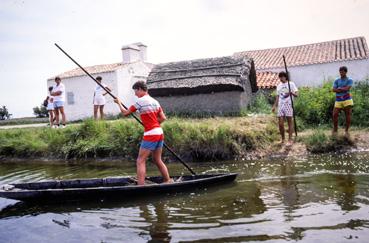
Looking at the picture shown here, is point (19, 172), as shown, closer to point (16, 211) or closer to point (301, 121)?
point (16, 211)

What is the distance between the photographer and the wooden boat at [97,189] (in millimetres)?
6211

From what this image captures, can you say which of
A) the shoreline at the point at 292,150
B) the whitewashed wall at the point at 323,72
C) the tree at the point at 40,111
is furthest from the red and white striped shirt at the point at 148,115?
the tree at the point at 40,111

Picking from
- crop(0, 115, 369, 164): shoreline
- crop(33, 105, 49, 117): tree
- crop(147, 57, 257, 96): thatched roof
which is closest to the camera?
crop(0, 115, 369, 164): shoreline

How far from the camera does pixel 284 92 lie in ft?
33.3

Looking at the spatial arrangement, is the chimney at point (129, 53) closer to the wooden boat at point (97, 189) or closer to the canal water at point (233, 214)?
the canal water at point (233, 214)

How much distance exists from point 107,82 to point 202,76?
35.4ft

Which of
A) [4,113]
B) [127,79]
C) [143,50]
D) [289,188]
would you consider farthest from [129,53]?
[289,188]

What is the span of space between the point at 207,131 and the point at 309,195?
4607 mm

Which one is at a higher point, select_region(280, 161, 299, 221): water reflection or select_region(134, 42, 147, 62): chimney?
select_region(134, 42, 147, 62): chimney

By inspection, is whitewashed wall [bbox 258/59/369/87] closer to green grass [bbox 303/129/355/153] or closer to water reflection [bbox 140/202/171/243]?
green grass [bbox 303/129/355/153]

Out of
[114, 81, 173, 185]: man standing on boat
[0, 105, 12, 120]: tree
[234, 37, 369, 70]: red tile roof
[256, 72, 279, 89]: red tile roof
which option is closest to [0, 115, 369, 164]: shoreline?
[114, 81, 173, 185]: man standing on boat

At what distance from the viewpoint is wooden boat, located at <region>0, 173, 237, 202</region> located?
6.21 metres

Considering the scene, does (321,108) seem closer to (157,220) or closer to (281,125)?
(281,125)

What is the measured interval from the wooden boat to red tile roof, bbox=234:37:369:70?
1909 centimetres
